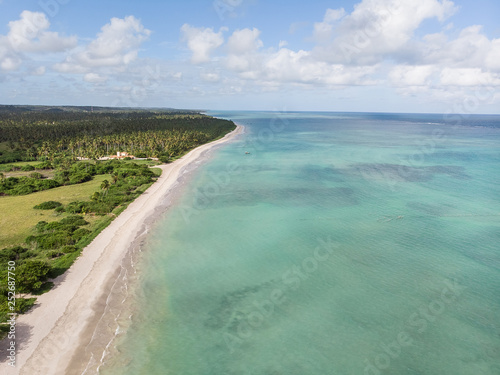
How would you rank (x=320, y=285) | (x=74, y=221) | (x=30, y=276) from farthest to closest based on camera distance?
(x=74, y=221) → (x=320, y=285) → (x=30, y=276)

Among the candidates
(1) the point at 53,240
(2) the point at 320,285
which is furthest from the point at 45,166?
(2) the point at 320,285

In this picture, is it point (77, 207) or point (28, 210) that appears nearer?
point (77, 207)

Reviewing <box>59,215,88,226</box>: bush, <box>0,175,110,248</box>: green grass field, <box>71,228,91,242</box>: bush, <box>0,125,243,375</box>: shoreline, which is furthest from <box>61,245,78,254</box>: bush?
<box>59,215,88,226</box>: bush

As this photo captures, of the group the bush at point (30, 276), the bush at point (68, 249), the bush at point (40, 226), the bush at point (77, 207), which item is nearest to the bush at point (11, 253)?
the bush at point (68, 249)

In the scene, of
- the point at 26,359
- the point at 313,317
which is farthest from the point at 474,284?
the point at 26,359

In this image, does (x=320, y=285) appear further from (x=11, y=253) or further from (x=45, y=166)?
(x=45, y=166)

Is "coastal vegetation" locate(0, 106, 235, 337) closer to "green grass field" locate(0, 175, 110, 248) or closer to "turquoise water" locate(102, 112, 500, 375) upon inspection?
"green grass field" locate(0, 175, 110, 248)

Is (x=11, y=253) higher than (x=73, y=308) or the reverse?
higher
